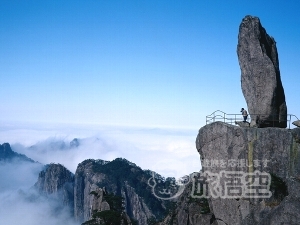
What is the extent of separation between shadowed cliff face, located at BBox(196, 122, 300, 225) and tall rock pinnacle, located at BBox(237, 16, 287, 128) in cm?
210

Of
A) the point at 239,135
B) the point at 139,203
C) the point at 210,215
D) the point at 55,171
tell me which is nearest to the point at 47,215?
the point at 55,171

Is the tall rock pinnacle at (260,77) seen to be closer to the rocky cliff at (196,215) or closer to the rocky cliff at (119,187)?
the rocky cliff at (196,215)

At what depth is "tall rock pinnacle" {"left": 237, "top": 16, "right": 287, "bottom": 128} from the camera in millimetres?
25203

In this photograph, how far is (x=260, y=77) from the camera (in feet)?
84.0

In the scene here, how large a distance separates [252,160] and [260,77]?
645cm

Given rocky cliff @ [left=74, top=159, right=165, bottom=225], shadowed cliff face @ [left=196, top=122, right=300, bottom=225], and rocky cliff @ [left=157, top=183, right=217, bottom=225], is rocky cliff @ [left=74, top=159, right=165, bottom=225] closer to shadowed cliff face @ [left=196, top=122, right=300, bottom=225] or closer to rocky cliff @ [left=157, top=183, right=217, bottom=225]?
rocky cliff @ [left=157, top=183, right=217, bottom=225]

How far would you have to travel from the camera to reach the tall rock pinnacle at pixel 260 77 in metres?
25.2

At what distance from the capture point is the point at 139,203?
10338 cm

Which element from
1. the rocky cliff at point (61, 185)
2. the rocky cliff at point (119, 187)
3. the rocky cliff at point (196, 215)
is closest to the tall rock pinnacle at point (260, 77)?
the rocky cliff at point (196, 215)

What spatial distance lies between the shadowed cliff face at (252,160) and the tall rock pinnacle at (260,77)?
2105 mm

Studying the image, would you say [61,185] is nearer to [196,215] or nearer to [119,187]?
[119,187]

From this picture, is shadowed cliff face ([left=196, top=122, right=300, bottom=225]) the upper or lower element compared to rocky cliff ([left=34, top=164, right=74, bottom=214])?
upper

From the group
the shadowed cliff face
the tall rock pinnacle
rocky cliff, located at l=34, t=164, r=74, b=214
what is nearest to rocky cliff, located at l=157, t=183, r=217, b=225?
the shadowed cliff face

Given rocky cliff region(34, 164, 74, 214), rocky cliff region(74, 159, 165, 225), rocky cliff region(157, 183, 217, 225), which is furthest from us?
rocky cliff region(34, 164, 74, 214)
